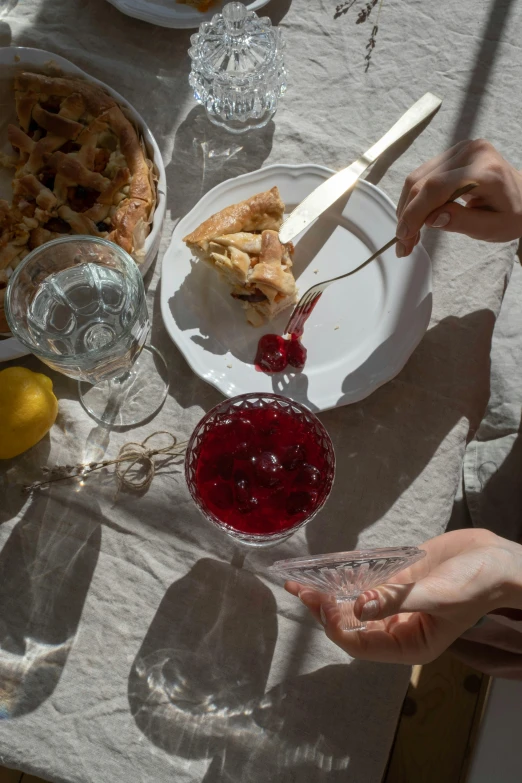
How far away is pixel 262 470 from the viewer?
85 centimetres

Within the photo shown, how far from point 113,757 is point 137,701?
3.0 inches

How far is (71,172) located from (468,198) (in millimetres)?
609

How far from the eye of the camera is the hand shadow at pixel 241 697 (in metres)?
0.90

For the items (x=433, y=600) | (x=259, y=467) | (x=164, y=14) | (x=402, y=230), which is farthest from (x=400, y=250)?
(x=164, y=14)

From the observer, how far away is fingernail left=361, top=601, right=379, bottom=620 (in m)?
0.77

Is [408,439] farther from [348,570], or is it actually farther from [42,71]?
[42,71]

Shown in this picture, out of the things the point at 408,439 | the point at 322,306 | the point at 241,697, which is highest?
the point at 322,306

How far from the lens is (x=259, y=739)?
902 mm

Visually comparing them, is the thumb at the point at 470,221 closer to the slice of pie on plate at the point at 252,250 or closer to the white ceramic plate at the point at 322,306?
the white ceramic plate at the point at 322,306

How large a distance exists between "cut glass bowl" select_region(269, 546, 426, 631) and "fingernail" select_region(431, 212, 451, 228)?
485mm

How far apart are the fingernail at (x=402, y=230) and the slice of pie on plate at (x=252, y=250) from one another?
170 mm

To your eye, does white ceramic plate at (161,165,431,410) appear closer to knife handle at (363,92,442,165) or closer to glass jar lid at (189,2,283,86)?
knife handle at (363,92,442,165)

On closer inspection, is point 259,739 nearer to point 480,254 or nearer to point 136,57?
point 480,254

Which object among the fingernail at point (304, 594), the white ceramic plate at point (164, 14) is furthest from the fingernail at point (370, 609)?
the white ceramic plate at point (164, 14)
